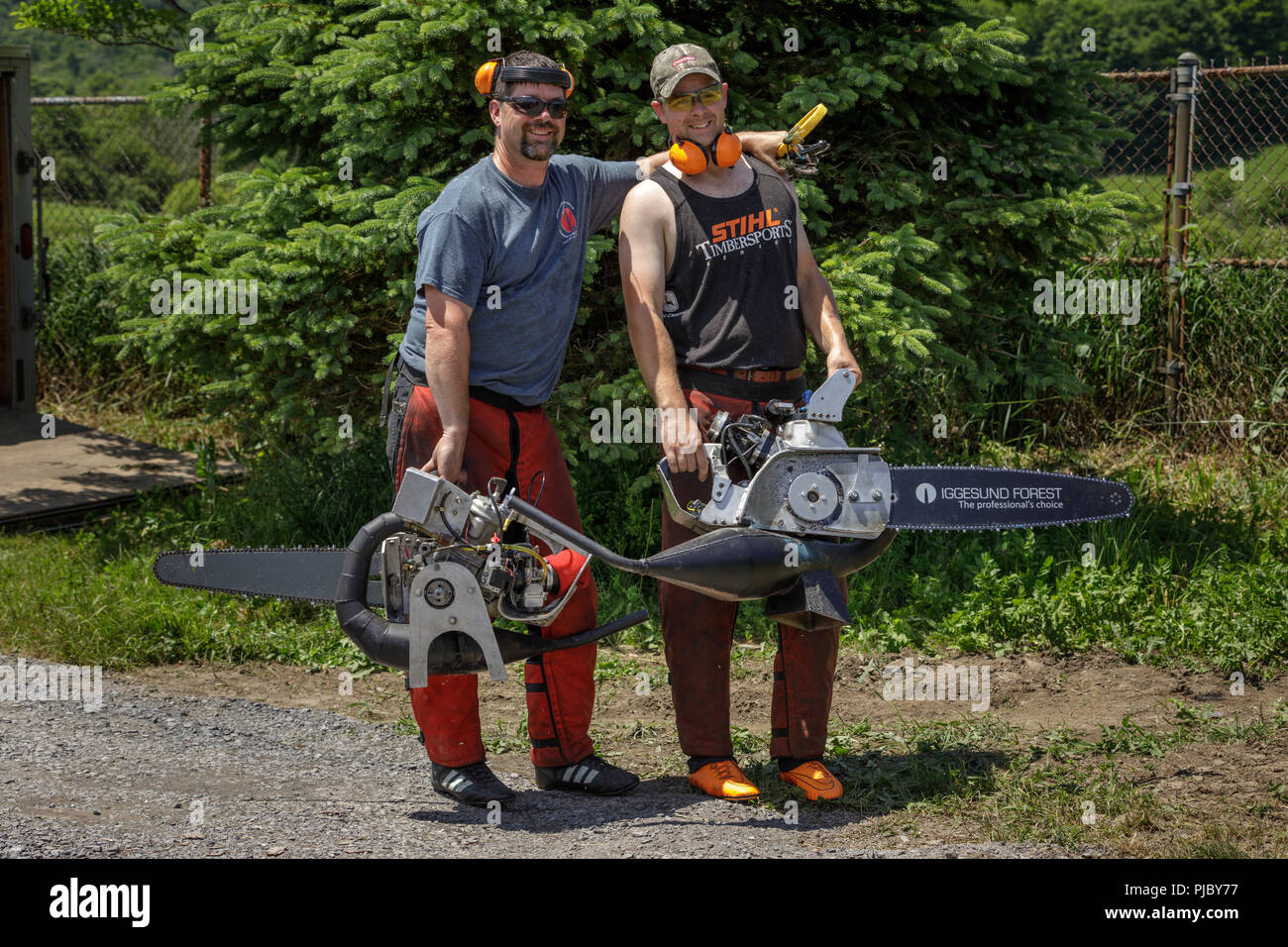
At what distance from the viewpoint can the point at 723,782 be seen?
4367 millimetres

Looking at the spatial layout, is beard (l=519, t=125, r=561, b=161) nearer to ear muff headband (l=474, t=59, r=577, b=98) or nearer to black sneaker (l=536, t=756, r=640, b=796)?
ear muff headband (l=474, t=59, r=577, b=98)

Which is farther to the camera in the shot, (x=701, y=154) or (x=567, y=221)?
(x=567, y=221)

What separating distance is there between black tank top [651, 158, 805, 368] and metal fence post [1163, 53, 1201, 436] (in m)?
4.54

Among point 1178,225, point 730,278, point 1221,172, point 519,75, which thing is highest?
point 1221,172

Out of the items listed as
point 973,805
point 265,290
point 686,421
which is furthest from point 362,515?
point 973,805

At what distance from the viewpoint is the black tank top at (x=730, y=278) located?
4.20m

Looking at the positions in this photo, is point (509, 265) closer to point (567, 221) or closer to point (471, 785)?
point (567, 221)

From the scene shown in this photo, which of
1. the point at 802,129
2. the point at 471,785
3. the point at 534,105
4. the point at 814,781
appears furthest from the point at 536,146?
the point at 814,781

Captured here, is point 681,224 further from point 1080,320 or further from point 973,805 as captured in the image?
point 1080,320

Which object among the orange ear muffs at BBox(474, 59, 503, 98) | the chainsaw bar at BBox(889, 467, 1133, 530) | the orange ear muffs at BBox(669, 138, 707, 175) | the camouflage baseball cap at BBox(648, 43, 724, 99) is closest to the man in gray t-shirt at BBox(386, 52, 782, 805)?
the orange ear muffs at BBox(474, 59, 503, 98)

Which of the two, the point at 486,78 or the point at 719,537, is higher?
the point at 486,78

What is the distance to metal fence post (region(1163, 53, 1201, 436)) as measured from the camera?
7945 millimetres

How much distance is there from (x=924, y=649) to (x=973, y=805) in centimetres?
159

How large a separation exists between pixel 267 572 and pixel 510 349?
3.80ft
